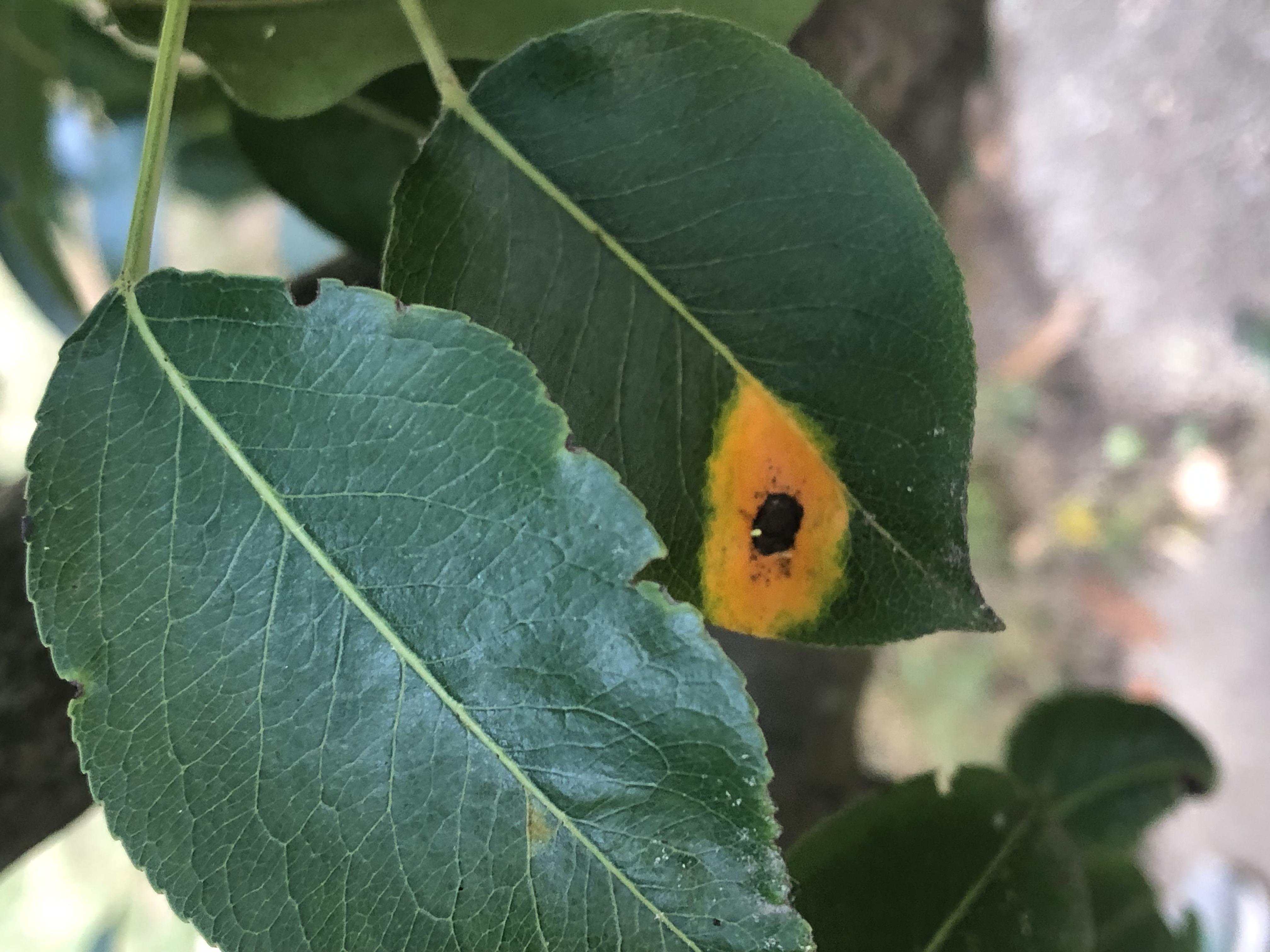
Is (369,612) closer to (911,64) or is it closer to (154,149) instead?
(154,149)

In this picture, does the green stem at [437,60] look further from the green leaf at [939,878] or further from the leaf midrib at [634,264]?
the green leaf at [939,878]

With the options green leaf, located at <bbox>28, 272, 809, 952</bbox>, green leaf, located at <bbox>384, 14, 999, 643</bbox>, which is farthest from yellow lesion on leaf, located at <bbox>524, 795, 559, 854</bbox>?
green leaf, located at <bbox>384, 14, 999, 643</bbox>

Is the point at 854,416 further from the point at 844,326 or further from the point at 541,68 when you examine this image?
the point at 541,68

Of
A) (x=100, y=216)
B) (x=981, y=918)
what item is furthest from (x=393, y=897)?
(x=100, y=216)

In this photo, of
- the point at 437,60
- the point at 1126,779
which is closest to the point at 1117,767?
the point at 1126,779

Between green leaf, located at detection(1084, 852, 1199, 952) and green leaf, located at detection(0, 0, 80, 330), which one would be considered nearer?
green leaf, located at detection(0, 0, 80, 330)

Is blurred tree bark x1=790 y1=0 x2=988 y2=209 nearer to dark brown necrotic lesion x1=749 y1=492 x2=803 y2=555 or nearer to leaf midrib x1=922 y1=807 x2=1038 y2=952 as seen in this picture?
dark brown necrotic lesion x1=749 y1=492 x2=803 y2=555
